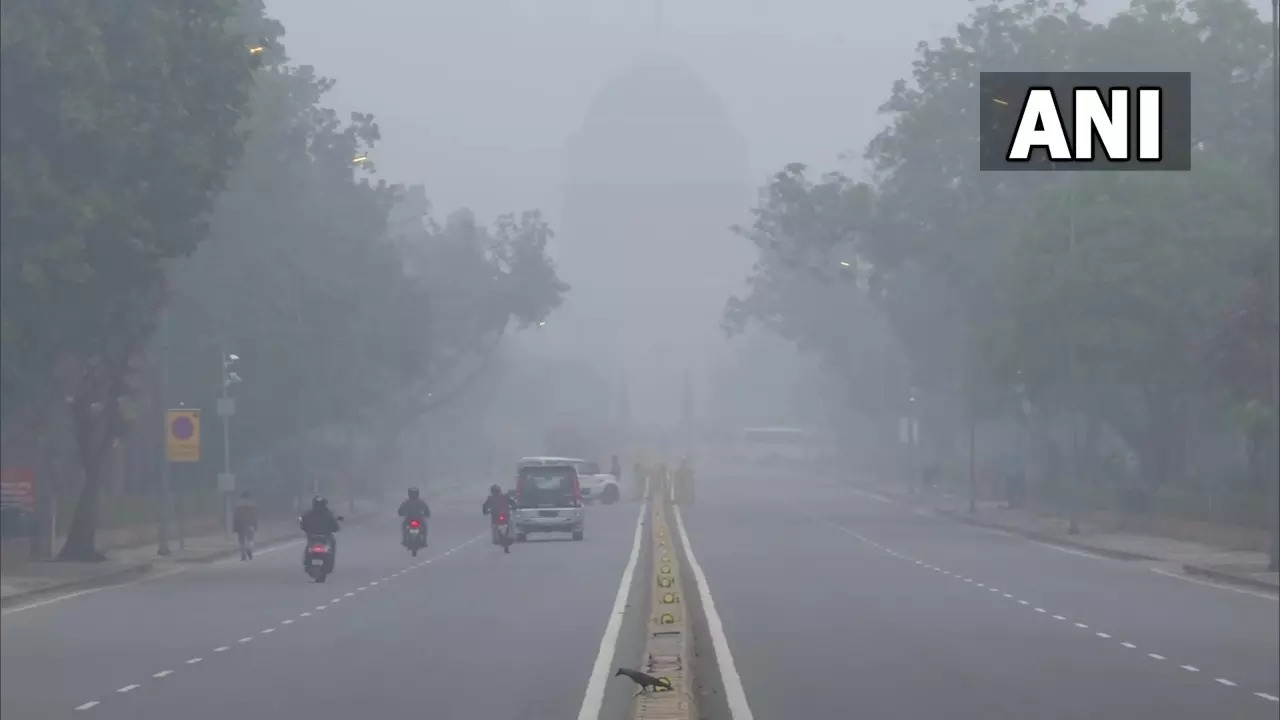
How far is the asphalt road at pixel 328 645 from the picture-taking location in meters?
21.4

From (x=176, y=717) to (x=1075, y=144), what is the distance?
8.99 meters

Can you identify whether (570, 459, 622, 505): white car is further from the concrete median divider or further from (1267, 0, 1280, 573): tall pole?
the concrete median divider

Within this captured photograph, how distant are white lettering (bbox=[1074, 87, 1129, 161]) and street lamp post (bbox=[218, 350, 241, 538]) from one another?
1656 inches

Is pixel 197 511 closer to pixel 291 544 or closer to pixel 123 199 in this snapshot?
pixel 291 544

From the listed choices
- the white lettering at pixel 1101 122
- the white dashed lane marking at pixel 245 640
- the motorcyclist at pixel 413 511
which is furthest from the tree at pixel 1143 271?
the white lettering at pixel 1101 122

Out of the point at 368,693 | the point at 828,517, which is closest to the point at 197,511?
the point at 828,517

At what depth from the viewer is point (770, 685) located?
74.9 feet

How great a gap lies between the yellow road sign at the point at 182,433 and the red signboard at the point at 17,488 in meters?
5.90

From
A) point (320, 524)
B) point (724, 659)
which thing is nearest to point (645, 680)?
point (724, 659)

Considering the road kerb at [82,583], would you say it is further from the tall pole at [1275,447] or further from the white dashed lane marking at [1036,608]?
the tall pole at [1275,447]

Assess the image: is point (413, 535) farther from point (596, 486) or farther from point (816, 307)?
point (816, 307)

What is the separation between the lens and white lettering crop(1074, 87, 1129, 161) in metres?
16.8

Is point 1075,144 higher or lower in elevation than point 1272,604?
higher

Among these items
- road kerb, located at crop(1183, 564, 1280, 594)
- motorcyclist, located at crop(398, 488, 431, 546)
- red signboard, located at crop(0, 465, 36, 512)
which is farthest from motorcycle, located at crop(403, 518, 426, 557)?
road kerb, located at crop(1183, 564, 1280, 594)
